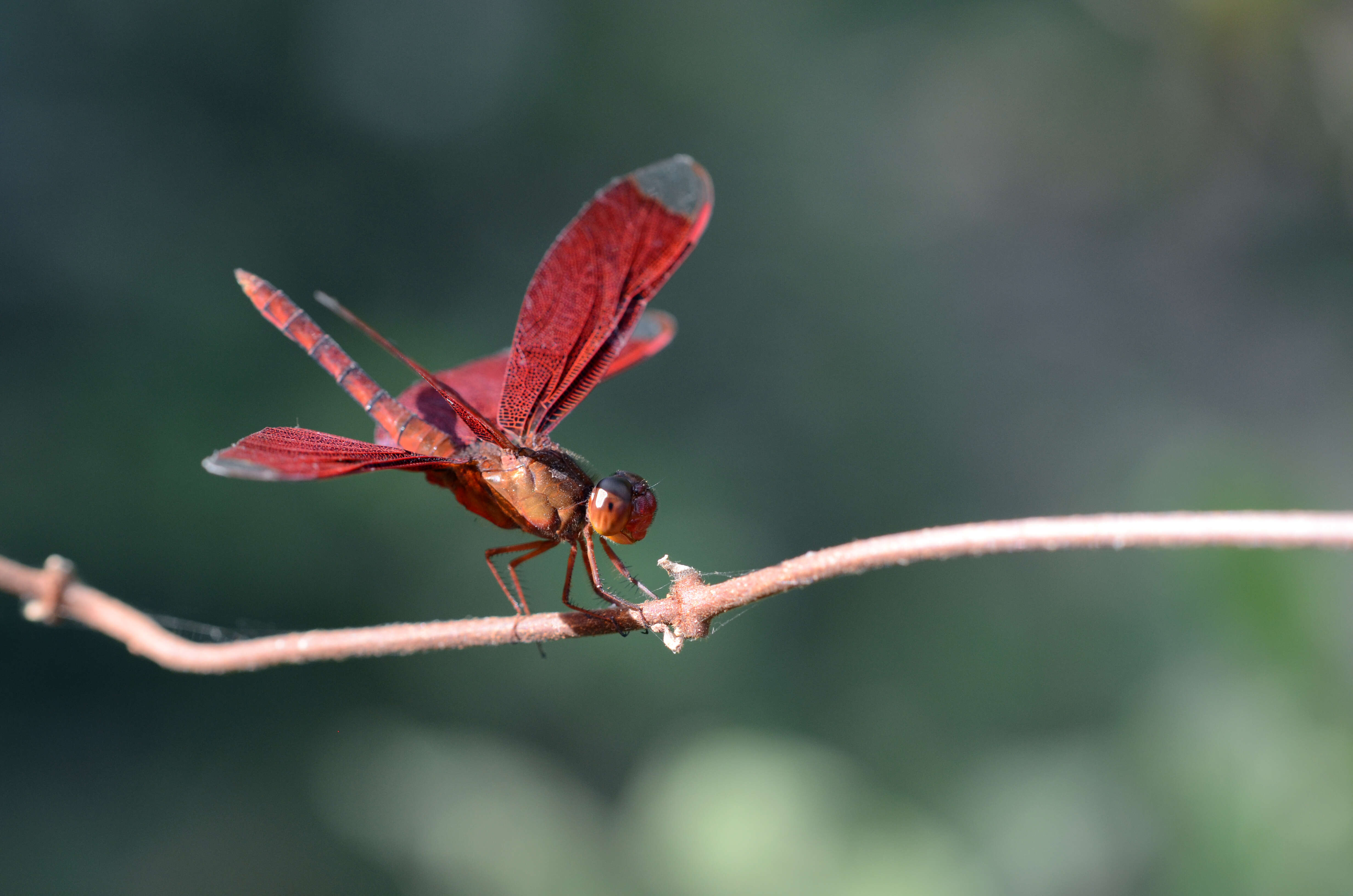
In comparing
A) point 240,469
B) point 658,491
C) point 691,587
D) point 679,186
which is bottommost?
point 691,587

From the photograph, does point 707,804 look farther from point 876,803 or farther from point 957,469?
point 957,469

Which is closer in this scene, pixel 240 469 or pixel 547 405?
pixel 240 469

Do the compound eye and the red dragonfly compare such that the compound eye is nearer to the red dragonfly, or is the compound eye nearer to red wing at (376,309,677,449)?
the red dragonfly

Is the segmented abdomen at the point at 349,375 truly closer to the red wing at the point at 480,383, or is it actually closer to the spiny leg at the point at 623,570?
the red wing at the point at 480,383

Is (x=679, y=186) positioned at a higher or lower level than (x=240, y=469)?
higher

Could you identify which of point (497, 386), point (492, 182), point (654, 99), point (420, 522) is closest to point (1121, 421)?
point (654, 99)

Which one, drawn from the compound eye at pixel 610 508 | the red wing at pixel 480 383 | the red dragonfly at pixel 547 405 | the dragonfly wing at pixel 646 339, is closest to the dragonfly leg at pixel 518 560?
the red dragonfly at pixel 547 405

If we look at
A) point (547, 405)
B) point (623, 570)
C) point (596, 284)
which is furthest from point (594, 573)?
point (596, 284)

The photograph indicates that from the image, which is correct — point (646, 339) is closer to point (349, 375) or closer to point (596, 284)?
point (596, 284)
